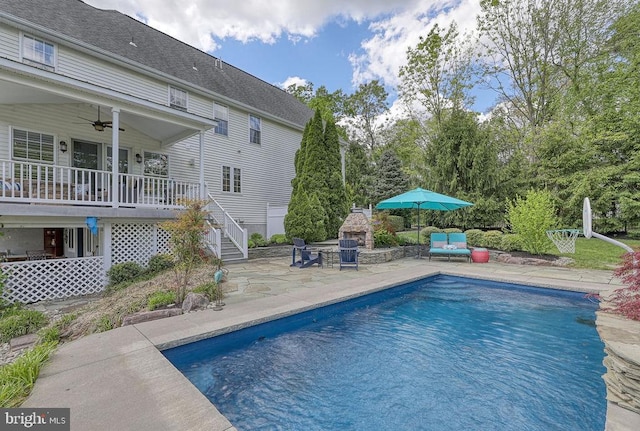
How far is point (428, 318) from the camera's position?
594 centimetres

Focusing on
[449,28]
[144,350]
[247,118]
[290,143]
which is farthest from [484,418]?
[449,28]

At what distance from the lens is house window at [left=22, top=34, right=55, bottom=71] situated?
8.55 meters

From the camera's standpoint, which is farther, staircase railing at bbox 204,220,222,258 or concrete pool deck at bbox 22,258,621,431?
staircase railing at bbox 204,220,222,258

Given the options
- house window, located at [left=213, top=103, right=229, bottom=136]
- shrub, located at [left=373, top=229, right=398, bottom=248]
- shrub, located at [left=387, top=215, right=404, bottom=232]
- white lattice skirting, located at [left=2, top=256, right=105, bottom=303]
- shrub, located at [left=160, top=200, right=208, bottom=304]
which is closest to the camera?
shrub, located at [left=160, top=200, right=208, bottom=304]

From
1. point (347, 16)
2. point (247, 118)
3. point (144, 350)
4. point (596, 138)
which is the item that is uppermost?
point (347, 16)

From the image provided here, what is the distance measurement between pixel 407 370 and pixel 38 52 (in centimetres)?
1249

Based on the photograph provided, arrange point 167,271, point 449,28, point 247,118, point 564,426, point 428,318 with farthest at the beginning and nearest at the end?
1. point 449,28
2. point 247,118
3. point 167,271
4. point 428,318
5. point 564,426

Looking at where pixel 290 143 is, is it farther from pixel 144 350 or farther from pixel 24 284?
pixel 144 350

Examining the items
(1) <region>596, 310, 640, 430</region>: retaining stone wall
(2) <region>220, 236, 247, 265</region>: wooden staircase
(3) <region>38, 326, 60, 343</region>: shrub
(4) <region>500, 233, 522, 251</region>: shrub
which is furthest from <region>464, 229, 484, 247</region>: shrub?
(3) <region>38, 326, 60, 343</region>: shrub

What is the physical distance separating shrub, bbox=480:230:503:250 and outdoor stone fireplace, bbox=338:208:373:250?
4507 mm

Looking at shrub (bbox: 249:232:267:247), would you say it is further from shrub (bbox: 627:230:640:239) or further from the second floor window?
shrub (bbox: 627:230:640:239)

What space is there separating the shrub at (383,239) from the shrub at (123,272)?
26.5ft

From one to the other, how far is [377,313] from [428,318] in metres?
0.99

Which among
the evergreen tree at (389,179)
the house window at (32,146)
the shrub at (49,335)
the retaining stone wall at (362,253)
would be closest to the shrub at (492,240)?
the retaining stone wall at (362,253)
